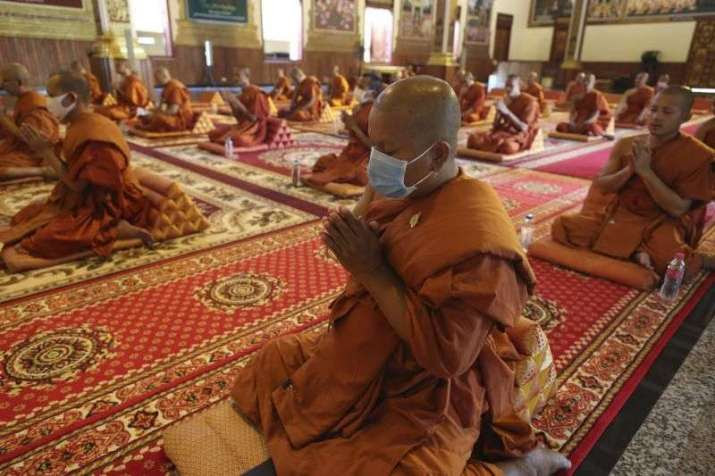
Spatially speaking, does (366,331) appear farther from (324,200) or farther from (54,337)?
(324,200)

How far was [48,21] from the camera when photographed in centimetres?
1223

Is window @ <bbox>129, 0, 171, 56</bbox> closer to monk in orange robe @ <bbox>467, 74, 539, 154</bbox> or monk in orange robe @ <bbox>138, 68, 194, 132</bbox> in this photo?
monk in orange robe @ <bbox>138, 68, 194, 132</bbox>

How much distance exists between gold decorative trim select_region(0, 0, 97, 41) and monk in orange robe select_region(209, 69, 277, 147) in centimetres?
725

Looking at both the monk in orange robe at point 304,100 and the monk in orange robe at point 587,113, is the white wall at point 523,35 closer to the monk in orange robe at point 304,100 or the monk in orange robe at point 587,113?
the monk in orange robe at point 587,113

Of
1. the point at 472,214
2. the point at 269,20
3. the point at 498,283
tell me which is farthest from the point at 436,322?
the point at 269,20

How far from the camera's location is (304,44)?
17219 mm

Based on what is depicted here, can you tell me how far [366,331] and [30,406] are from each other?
1.66 meters

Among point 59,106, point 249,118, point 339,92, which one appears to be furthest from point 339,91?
point 59,106

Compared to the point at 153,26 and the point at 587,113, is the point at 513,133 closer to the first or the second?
the point at 587,113

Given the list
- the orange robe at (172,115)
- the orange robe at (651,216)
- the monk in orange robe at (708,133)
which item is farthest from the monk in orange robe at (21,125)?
the monk in orange robe at (708,133)

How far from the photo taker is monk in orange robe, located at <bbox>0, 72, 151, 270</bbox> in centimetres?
349

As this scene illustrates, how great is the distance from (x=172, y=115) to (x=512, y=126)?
594 centimetres

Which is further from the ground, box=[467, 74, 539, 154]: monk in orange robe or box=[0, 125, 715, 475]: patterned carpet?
box=[467, 74, 539, 154]: monk in orange robe

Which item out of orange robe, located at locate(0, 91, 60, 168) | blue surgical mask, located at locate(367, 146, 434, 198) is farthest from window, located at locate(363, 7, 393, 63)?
blue surgical mask, located at locate(367, 146, 434, 198)
